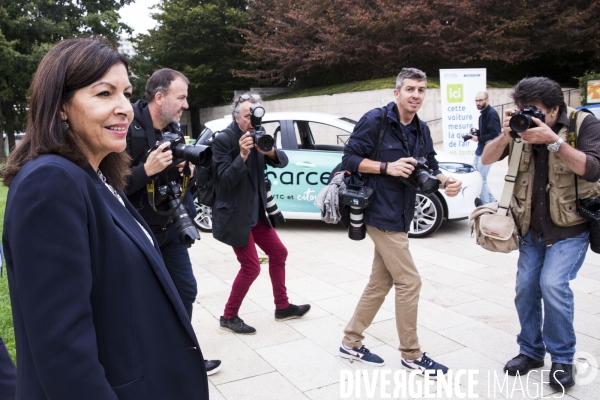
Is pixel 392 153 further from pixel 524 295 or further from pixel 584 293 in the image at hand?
pixel 584 293

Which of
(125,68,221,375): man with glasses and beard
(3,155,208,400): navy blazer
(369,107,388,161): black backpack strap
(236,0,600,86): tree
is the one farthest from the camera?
(236,0,600,86): tree

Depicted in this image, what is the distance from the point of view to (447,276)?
20.0 ft

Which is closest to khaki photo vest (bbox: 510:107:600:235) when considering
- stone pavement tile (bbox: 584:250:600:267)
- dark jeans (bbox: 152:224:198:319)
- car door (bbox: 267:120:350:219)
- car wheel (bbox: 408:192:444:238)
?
dark jeans (bbox: 152:224:198:319)

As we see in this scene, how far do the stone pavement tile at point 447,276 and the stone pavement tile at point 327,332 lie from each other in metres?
1.56

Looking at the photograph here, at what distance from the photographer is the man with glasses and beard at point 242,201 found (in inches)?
171

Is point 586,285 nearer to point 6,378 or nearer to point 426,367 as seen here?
Result: point 426,367

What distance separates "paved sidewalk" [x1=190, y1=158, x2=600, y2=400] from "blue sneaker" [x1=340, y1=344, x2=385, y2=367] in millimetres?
48

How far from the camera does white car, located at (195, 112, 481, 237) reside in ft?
26.1

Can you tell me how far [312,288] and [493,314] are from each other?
177 cm

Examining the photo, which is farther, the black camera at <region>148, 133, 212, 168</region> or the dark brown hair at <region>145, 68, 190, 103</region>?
the dark brown hair at <region>145, 68, 190, 103</region>

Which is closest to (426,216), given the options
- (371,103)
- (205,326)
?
(205,326)

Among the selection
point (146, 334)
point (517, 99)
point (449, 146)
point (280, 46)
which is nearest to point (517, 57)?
point (280, 46)

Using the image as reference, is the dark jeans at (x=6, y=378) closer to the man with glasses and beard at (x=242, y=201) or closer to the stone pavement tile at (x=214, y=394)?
the stone pavement tile at (x=214, y=394)

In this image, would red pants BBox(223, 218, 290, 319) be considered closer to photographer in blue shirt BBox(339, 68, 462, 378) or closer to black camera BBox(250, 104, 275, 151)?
black camera BBox(250, 104, 275, 151)
